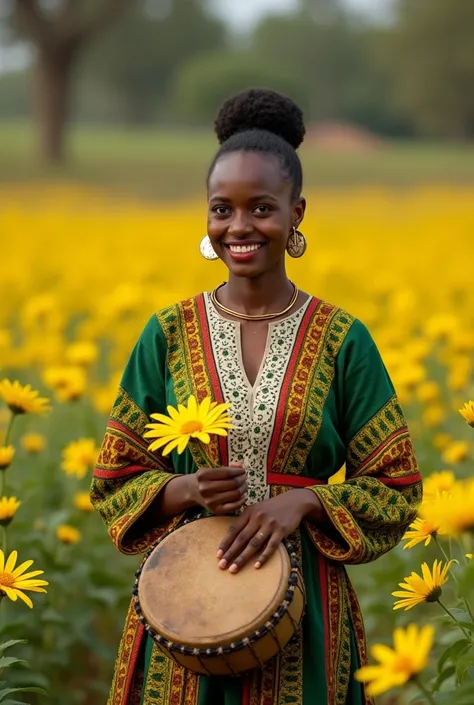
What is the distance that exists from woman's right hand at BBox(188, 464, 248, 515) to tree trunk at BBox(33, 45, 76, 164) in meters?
18.8

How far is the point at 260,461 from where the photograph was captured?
2436 millimetres

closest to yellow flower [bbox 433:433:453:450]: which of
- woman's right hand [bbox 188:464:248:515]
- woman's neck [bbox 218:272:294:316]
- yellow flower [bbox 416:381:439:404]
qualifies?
yellow flower [bbox 416:381:439:404]

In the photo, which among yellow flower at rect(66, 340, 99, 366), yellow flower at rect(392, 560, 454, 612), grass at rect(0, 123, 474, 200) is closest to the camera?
yellow flower at rect(392, 560, 454, 612)

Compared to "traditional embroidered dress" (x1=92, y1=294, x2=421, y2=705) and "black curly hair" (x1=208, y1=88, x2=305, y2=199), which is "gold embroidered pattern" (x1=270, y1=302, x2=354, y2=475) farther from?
"black curly hair" (x1=208, y1=88, x2=305, y2=199)

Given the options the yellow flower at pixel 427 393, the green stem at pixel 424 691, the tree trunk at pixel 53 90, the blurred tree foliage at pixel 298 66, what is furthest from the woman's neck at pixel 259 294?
the tree trunk at pixel 53 90

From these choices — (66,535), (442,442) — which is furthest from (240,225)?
(442,442)

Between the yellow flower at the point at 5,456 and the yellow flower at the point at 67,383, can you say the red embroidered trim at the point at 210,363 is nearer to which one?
the yellow flower at the point at 5,456

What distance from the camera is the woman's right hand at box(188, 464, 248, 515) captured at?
2.16 meters

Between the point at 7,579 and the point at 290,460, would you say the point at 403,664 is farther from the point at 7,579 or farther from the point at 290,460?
the point at 7,579

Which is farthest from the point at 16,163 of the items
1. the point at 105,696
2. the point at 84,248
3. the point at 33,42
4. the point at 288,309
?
the point at 288,309

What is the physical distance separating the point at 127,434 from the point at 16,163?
17.5 meters

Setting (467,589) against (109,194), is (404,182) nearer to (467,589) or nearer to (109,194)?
(109,194)

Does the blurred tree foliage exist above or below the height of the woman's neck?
above

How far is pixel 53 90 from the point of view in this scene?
21594 mm
